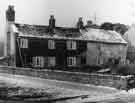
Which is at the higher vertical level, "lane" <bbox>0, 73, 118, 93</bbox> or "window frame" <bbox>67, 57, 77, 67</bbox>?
"window frame" <bbox>67, 57, 77, 67</bbox>

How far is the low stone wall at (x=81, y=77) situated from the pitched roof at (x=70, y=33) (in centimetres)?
1020

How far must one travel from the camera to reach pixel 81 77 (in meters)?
30.4

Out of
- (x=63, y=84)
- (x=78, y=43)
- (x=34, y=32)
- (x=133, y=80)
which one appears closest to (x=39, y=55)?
(x=34, y=32)

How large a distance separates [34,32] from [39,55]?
437 centimetres

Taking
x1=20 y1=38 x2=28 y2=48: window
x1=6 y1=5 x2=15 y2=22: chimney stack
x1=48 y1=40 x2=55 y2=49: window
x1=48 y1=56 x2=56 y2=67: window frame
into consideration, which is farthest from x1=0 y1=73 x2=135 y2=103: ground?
x1=6 y1=5 x2=15 y2=22: chimney stack

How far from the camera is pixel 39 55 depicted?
4469 cm

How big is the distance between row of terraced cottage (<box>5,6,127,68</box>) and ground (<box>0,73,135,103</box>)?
7.93 metres

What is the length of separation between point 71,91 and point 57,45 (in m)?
18.4

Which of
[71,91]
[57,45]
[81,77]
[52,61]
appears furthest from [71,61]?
[71,91]

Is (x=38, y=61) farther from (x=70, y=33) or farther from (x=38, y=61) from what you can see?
(x=70, y=33)

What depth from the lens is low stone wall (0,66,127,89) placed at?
88.9 ft

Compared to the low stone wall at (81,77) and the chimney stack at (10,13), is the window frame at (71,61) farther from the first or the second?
the chimney stack at (10,13)

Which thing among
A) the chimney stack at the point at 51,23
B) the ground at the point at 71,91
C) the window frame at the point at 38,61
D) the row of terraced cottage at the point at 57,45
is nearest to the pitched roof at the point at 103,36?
the row of terraced cottage at the point at 57,45

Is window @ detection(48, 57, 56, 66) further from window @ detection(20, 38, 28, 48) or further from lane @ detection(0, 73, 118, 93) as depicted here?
lane @ detection(0, 73, 118, 93)
